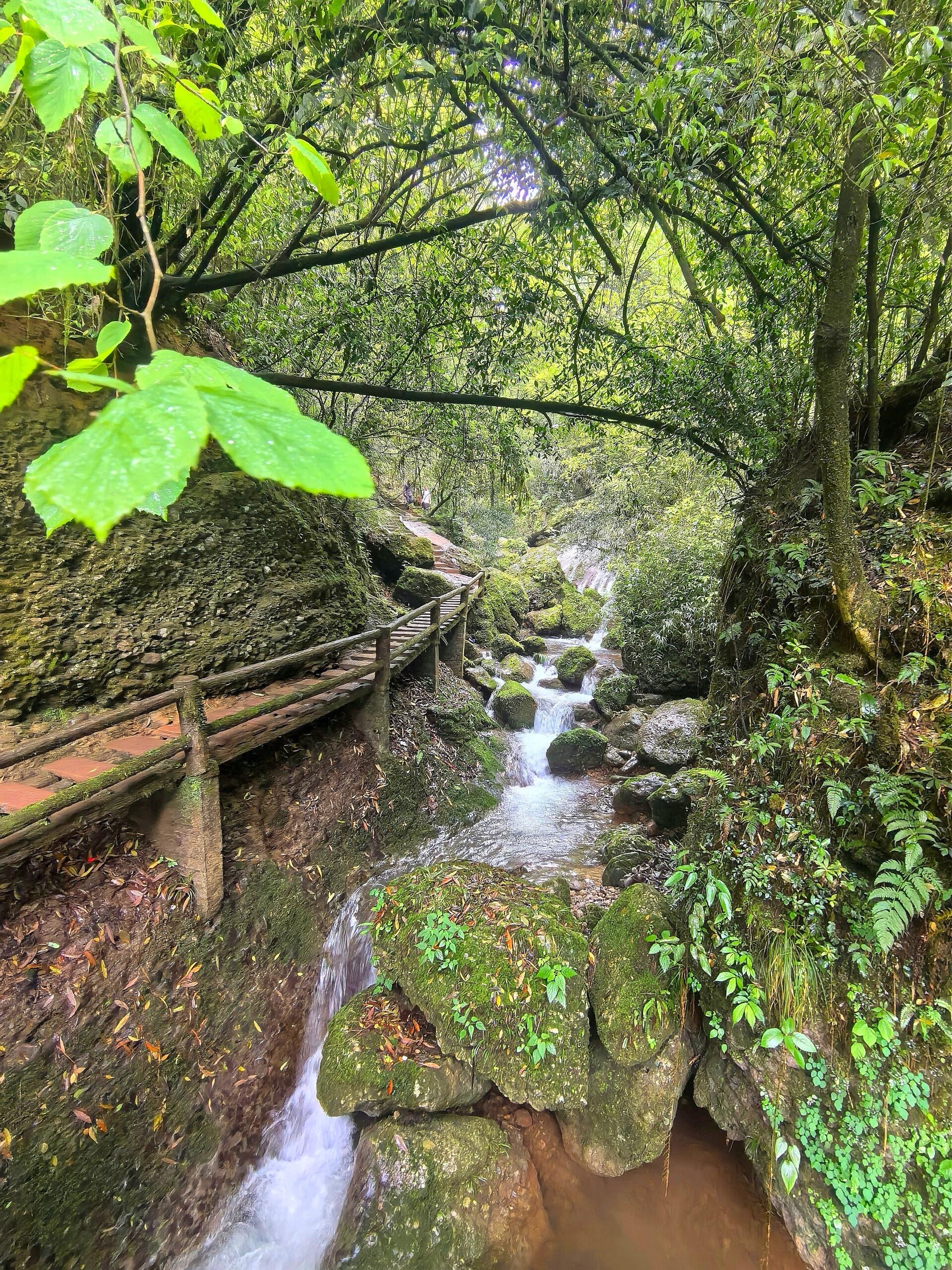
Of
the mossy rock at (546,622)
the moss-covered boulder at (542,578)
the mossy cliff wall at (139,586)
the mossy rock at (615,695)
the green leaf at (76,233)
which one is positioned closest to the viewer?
the green leaf at (76,233)

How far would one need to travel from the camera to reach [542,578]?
19.7 m

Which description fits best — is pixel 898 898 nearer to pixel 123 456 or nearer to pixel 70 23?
pixel 123 456

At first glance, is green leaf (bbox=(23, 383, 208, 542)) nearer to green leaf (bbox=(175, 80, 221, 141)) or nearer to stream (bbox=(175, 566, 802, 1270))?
green leaf (bbox=(175, 80, 221, 141))

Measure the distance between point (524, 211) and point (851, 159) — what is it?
7.96 ft

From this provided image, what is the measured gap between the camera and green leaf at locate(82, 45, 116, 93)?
32.0 inches

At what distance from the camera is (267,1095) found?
3.85 meters

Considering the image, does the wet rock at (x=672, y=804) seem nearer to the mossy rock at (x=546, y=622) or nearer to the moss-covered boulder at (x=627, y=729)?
the moss-covered boulder at (x=627, y=729)

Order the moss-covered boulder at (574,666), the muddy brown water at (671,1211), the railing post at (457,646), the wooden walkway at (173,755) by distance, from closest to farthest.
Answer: the wooden walkway at (173,755) < the muddy brown water at (671,1211) < the railing post at (457,646) < the moss-covered boulder at (574,666)

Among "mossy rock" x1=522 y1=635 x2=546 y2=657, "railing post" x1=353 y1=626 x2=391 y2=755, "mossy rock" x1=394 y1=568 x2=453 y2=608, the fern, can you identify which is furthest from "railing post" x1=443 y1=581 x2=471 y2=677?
the fern

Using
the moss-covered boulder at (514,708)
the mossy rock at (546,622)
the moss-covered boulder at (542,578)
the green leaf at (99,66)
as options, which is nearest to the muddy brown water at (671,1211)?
the green leaf at (99,66)

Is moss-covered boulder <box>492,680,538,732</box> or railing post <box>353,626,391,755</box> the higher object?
railing post <box>353,626,391,755</box>

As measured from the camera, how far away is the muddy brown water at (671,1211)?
308 cm

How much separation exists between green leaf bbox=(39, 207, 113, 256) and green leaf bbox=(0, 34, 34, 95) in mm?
236

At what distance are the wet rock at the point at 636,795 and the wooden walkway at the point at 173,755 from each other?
172 inches
